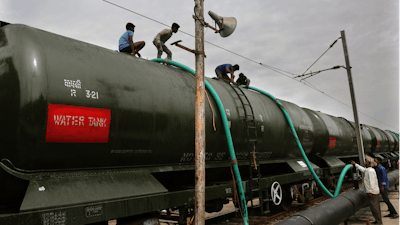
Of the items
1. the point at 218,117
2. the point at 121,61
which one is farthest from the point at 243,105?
the point at 121,61

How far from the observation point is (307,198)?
10383mm

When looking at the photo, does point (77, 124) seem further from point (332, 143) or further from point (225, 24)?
point (332, 143)

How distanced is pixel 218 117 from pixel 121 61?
2455mm

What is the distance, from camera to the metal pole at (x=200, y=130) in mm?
5082

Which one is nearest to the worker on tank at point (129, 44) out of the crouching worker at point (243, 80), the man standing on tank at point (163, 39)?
the man standing on tank at point (163, 39)

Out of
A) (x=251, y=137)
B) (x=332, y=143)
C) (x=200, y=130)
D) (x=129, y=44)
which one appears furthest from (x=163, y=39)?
(x=332, y=143)

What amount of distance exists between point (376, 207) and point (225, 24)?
8145 millimetres

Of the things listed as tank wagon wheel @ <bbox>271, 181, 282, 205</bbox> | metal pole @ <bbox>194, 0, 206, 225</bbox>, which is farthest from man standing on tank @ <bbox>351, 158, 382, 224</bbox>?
metal pole @ <bbox>194, 0, 206, 225</bbox>

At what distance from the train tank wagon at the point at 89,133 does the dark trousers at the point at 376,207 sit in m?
6.30

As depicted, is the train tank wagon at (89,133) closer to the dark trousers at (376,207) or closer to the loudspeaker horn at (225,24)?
the loudspeaker horn at (225,24)

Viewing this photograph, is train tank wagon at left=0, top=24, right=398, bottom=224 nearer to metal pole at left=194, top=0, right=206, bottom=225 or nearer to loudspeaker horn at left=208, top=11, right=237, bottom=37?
metal pole at left=194, top=0, right=206, bottom=225

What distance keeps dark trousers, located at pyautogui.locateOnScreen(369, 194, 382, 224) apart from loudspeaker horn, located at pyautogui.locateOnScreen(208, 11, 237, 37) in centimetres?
783

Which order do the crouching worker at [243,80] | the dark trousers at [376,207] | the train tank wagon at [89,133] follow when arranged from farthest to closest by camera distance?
the dark trousers at [376,207] → the crouching worker at [243,80] → the train tank wagon at [89,133]

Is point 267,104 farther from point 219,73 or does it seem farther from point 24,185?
point 24,185
